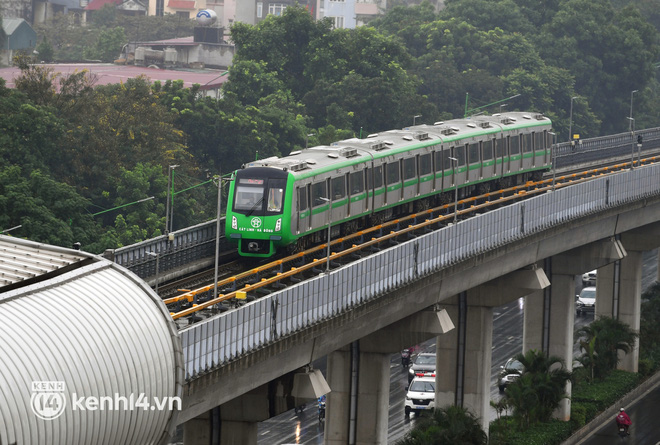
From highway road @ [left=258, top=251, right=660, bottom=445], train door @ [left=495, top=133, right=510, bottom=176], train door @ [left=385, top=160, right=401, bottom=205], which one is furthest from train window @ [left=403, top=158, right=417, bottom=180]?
highway road @ [left=258, top=251, right=660, bottom=445]

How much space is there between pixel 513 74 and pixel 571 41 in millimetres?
13574

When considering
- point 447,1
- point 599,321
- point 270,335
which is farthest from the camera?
point 447,1

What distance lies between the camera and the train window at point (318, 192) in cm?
5912

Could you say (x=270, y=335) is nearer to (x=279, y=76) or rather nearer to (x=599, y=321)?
(x=599, y=321)

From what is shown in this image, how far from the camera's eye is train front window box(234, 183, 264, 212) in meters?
56.8

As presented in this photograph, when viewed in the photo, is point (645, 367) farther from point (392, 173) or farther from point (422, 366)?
point (392, 173)

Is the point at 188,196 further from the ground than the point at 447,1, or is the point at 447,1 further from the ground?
the point at 447,1

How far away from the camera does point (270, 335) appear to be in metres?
43.7

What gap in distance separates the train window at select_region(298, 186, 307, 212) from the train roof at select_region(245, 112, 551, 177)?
69 centimetres

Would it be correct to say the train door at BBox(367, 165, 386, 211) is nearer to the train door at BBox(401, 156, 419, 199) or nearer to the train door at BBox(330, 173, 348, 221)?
the train door at BBox(401, 156, 419, 199)

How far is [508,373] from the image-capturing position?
86.5 m

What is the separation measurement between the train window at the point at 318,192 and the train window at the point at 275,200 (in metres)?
2.51

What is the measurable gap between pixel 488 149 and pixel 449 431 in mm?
25202

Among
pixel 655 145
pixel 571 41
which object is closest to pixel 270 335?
pixel 655 145
